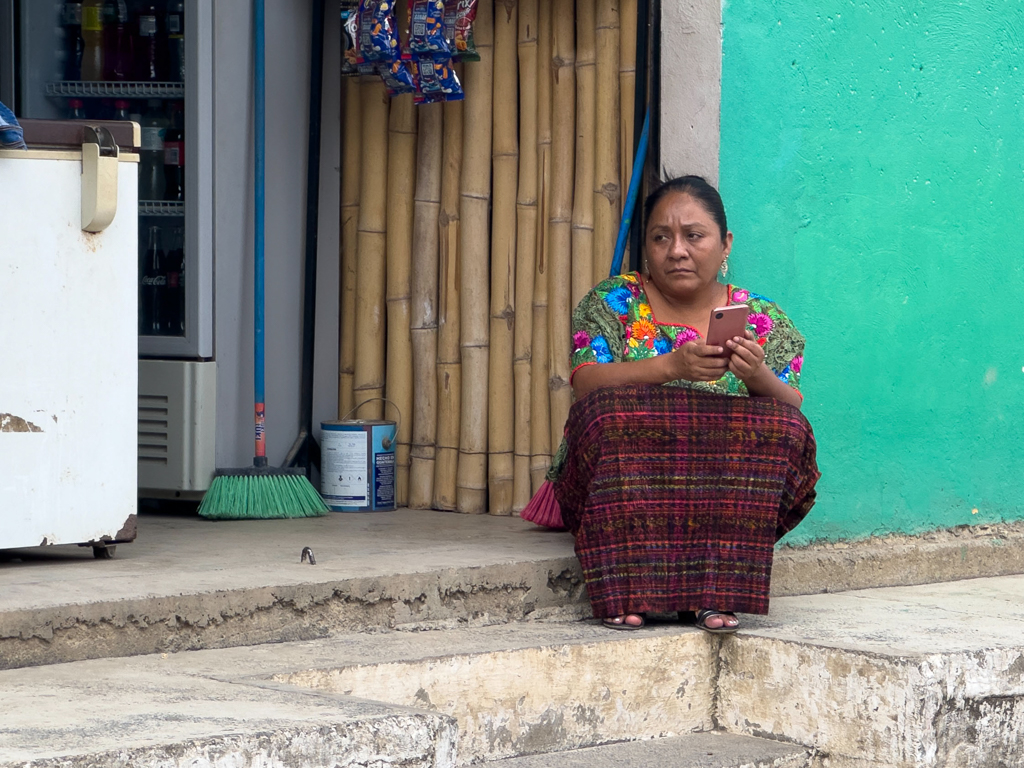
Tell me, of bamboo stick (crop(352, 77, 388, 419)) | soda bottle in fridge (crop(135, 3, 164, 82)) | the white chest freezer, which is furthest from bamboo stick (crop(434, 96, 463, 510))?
the white chest freezer

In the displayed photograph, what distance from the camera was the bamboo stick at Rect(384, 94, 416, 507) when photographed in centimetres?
474

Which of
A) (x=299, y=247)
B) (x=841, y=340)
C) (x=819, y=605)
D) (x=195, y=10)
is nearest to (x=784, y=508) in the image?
(x=819, y=605)

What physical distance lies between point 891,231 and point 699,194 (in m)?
0.96

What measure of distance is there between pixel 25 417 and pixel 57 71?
87.4 inches

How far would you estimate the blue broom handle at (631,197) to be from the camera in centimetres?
412

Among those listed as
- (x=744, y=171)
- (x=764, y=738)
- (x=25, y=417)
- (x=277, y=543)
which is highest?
(x=744, y=171)

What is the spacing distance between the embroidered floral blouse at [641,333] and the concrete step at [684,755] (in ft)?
2.66

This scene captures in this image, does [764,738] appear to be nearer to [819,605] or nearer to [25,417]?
[819,605]

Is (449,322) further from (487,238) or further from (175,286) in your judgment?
(175,286)

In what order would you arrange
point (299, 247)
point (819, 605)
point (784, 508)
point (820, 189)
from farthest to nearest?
point (299, 247), point (820, 189), point (819, 605), point (784, 508)

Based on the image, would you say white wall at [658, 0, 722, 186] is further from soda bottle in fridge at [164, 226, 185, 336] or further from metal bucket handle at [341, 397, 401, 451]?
soda bottle in fridge at [164, 226, 185, 336]

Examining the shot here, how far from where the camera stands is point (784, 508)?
3.48 m

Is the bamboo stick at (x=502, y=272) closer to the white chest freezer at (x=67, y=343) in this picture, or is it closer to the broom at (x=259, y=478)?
the broom at (x=259, y=478)

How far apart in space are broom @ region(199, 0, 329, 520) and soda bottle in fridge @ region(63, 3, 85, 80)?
79cm
